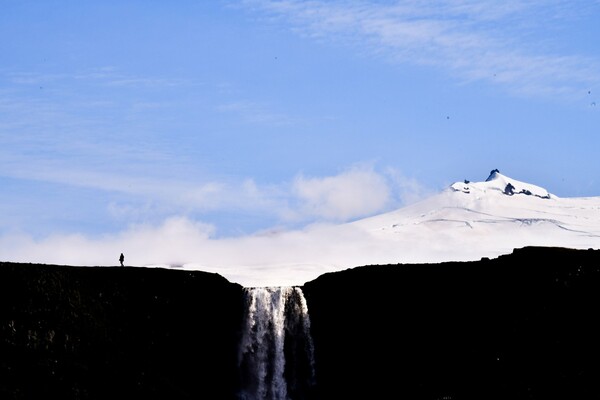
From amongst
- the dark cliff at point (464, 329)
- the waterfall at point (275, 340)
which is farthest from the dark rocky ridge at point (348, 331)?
the waterfall at point (275, 340)

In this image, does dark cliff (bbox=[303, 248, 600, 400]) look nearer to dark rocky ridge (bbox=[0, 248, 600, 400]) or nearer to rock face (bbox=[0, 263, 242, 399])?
dark rocky ridge (bbox=[0, 248, 600, 400])

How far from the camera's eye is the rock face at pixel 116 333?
317 feet

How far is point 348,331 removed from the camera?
356ft

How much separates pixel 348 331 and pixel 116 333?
69.4 feet

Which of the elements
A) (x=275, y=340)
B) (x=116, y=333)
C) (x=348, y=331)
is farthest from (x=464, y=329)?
(x=116, y=333)

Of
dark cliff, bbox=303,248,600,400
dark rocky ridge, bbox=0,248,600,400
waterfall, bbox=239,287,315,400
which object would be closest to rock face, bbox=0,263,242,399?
dark rocky ridge, bbox=0,248,600,400

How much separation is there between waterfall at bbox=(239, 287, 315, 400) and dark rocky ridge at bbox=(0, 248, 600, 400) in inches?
39.9

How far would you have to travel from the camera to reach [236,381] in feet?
362

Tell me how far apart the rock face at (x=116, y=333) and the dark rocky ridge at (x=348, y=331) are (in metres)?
0.10

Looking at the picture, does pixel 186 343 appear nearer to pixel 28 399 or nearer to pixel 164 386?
pixel 164 386

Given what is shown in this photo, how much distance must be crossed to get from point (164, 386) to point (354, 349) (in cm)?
1780

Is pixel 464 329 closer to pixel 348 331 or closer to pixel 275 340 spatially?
pixel 348 331

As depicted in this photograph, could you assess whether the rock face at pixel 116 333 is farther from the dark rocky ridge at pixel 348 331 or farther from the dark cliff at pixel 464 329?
the dark cliff at pixel 464 329

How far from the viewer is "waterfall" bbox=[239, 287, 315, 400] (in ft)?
363
